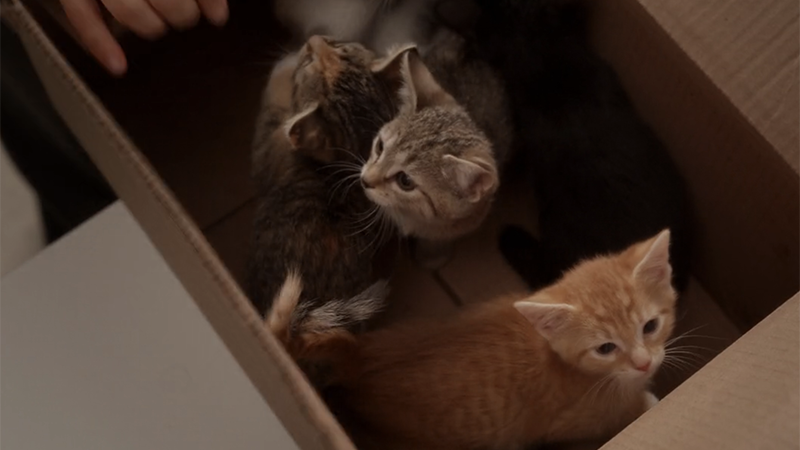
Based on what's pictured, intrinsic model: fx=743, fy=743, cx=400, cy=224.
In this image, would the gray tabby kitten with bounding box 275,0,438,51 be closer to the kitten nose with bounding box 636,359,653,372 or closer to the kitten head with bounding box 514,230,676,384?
the kitten head with bounding box 514,230,676,384

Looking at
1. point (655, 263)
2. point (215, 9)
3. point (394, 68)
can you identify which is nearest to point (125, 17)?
point (215, 9)

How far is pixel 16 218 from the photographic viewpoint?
146 centimetres

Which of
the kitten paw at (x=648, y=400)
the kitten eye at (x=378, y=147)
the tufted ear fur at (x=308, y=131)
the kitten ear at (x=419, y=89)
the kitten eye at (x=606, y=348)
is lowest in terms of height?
the kitten paw at (x=648, y=400)

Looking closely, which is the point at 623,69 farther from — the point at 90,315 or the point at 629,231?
the point at 90,315

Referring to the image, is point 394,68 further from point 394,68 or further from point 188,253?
point 188,253

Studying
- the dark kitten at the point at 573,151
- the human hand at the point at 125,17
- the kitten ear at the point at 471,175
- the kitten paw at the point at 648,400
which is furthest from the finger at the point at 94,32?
the kitten paw at the point at 648,400

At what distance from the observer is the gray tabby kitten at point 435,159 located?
112 centimetres

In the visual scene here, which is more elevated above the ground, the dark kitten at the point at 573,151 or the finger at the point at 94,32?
the finger at the point at 94,32

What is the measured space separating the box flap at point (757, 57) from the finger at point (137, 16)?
Result: 2.46 feet

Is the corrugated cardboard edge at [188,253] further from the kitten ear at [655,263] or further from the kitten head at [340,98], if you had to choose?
the kitten ear at [655,263]

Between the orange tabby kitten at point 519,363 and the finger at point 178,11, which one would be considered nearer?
the orange tabby kitten at point 519,363

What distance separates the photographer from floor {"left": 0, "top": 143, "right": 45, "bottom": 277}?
1.42 m

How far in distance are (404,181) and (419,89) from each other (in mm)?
151

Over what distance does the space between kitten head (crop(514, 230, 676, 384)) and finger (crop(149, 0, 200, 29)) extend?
0.65m
